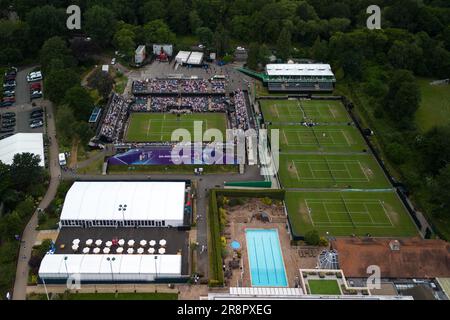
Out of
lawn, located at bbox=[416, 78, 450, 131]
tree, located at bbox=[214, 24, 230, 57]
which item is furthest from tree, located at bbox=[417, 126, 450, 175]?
tree, located at bbox=[214, 24, 230, 57]

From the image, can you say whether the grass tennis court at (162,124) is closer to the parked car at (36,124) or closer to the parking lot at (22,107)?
the parked car at (36,124)

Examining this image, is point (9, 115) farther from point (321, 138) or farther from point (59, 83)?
point (321, 138)

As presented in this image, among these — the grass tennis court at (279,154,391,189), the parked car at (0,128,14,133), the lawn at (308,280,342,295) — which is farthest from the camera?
the parked car at (0,128,14,133)

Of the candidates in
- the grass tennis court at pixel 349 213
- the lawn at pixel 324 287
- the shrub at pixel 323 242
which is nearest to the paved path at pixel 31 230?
the lawn at pixel 324 287

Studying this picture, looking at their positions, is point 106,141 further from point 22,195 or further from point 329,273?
point 329,273

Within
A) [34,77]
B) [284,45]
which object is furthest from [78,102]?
[284,45]

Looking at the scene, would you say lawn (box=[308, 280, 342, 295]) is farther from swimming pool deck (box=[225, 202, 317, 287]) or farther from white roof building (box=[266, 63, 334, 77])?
white roof building (box=[266, 63, 334, 77])
